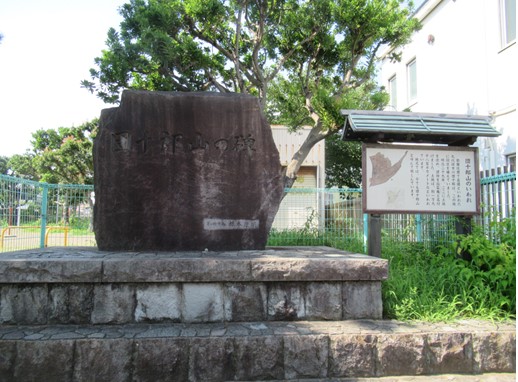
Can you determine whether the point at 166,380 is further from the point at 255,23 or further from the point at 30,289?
the point at 255,23

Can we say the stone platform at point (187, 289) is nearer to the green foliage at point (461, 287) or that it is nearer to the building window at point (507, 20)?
the green foliage at point (461, 287)

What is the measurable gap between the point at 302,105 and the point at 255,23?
9.01 feet

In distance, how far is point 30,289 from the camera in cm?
338

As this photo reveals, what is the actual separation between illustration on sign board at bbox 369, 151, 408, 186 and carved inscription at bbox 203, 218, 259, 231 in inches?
64.6

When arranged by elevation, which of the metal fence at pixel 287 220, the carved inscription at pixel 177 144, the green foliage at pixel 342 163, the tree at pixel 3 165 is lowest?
the metal fence at pixel 287 220

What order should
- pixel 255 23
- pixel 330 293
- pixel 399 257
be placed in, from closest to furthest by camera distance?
pixel 330 293 < pixel 399 257 < pixel 255 23

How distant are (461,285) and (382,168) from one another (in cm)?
165

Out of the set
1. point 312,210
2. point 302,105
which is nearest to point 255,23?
point 302,105

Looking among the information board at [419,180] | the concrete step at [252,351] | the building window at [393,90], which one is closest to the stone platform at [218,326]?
the concrete step at [252,351]

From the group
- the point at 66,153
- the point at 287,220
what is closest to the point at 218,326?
the point at 287,220

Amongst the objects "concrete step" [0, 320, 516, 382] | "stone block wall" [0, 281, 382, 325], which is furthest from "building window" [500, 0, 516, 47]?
"stone block wall" [0, 281, 382, 325]

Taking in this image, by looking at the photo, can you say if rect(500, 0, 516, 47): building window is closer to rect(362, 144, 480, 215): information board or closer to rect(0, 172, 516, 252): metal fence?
rect(0, 172, 516, 252): metal fence

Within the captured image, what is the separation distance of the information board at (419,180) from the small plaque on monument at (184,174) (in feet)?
4.19

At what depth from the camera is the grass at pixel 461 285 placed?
3791 millimetres
